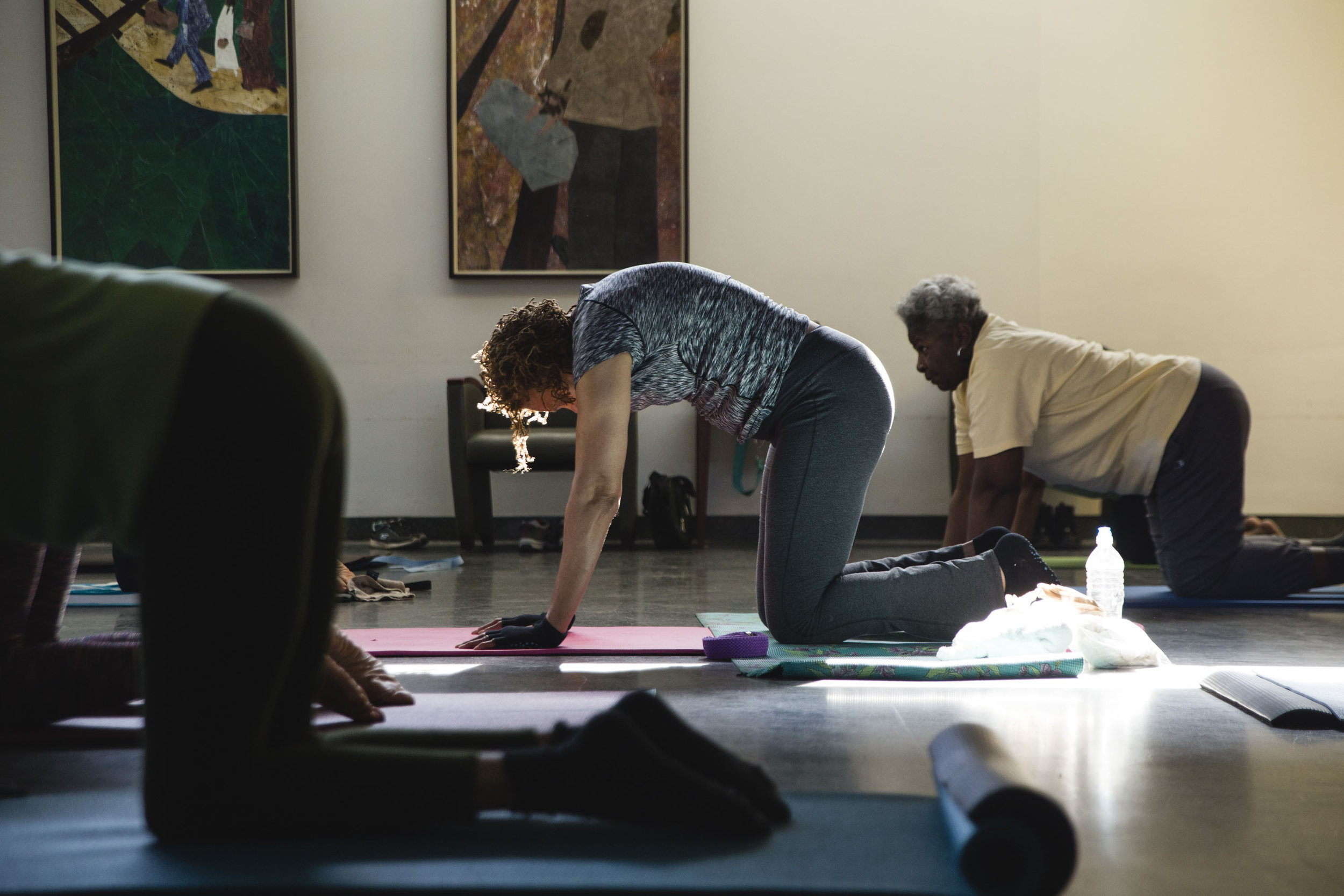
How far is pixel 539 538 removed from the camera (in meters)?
5.28

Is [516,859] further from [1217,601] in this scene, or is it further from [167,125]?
[167,125]

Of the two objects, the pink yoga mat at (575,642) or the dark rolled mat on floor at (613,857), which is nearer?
the dark rolled mat on floor at (613,857)

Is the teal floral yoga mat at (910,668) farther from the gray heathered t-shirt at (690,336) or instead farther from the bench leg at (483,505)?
the bench leg at (483,505)

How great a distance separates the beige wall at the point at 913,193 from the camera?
5883 mm

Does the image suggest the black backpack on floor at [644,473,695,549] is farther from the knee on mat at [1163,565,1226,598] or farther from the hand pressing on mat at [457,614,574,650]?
the hand pressing on mat at [457,614,574,650]

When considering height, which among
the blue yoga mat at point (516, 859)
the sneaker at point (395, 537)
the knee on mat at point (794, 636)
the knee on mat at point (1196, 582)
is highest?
the blue yoga mat at point (516, 859)

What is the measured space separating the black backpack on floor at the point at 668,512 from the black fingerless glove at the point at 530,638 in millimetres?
3066

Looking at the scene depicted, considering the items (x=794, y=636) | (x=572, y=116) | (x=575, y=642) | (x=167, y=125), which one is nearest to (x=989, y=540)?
(x=794, y=636)

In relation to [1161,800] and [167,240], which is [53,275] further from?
[167,240]

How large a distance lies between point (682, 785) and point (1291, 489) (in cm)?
594

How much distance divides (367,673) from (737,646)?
81 cm

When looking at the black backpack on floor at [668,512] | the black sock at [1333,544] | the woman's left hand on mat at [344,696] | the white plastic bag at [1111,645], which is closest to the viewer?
the woman's left hand on mat at [344,696]

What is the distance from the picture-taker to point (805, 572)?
2250 mm

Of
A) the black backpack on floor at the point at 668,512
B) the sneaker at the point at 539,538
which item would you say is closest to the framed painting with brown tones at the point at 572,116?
the black backpack on floor at the point at 668,512
